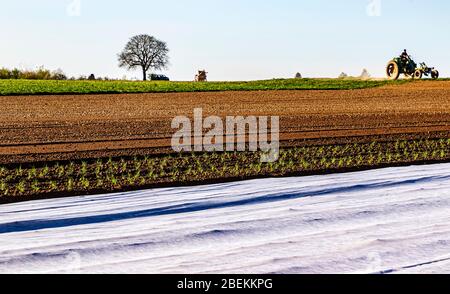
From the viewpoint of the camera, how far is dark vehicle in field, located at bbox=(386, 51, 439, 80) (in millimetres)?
31828

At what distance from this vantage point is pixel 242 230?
3.28m

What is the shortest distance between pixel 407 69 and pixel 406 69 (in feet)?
0.20

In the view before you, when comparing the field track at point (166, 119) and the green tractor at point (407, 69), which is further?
the green tractor at point (407, 69)

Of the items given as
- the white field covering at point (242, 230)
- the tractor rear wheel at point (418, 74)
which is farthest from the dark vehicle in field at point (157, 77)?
the white field covering at point (242, 230)

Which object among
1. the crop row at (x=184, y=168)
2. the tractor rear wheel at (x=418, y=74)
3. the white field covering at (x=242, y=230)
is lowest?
the crop row at (x=184, y=168)

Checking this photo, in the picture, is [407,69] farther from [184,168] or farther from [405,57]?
[184,168]

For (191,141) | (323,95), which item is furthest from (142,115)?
(323,95)

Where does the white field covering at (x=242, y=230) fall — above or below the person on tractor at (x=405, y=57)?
below

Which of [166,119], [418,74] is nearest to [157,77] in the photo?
[418,74]

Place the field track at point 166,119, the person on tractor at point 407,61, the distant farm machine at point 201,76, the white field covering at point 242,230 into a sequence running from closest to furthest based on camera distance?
the white field covering at point 242,230 < the field track at point 166,119 < the person on tractor at point 407,61 < the distant farm machine at point 201,76

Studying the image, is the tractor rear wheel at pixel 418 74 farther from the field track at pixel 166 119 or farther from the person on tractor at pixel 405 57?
the field track at pixel 166 119

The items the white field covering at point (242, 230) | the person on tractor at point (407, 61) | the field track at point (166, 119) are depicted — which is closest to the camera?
the white field covering at point (242, 230)

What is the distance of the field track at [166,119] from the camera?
9234 millimetres
